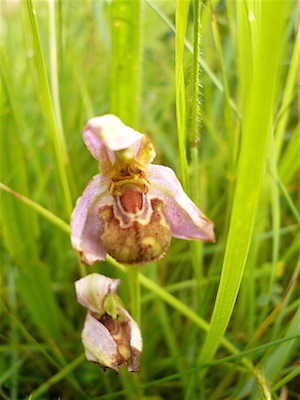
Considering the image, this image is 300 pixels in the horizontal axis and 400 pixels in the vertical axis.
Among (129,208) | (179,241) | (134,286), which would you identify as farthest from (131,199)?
(179,241)

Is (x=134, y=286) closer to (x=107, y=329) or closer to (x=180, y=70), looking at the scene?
(x=107, y=329)

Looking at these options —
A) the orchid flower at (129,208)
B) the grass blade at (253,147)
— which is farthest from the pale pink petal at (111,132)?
the grass blade at (253,147)

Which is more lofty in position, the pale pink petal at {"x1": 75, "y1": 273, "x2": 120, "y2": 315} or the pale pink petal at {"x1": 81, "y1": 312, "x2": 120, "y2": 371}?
the pale pink petal at {"x1": 75, "y1": 273, "x2": 120, "y2": 315}

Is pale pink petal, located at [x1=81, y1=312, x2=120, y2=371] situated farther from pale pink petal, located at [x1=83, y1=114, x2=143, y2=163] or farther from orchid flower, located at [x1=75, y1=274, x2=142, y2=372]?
pale pink petal, located at [x1=83, y1=114, x2=143, y2=163]

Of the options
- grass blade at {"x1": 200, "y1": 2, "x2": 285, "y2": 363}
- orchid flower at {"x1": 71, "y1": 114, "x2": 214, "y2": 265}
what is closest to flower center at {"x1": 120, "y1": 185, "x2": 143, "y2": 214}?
orchid flower at {"x1": 71, "y1": 114, "x2": 214, "y2": 265}

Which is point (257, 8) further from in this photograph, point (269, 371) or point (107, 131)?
point (269, 371)

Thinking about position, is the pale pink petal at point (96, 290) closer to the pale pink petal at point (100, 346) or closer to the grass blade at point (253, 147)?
the pale pink petal at point (100, 346)

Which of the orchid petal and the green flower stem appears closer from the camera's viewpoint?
the orchid petal
